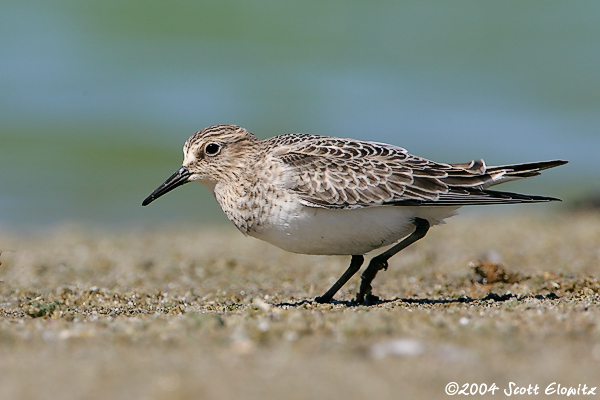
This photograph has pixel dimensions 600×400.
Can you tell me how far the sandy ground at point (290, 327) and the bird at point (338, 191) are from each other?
0.52m

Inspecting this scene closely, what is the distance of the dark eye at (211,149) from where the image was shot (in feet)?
20.1

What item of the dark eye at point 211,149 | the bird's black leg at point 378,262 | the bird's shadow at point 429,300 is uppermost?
the dark eye at point 211,149

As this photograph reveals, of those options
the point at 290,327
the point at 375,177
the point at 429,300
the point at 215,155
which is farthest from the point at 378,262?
the point at 290,327

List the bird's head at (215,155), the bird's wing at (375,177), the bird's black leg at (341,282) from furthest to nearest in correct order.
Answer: the bird's head at (215,155) → the bird's black leg at (341,282) → the bird's wing at (375,177)

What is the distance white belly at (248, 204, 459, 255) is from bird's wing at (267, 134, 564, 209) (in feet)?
0.27

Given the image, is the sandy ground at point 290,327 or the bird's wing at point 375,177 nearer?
the sandy ground at point 290,327

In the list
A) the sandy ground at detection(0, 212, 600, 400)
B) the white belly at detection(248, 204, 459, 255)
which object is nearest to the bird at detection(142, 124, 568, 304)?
the white belly at detection(248, 204, 459, 255)

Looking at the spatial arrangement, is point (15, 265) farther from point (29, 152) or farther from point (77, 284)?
point (29, 152)

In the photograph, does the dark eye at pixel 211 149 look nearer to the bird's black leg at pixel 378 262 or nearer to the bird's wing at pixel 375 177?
the bird's wing at pixel 375 177

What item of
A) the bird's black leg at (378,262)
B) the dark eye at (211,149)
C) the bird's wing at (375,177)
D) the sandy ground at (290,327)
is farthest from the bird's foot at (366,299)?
the dark eye at (211,149)

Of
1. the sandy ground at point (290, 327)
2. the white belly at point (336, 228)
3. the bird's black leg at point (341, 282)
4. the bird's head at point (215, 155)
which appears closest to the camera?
the sandy ground at point (290, 327)

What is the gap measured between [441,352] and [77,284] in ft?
13.9

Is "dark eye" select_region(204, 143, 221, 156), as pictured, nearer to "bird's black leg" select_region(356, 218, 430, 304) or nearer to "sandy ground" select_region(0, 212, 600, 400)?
"sandy ground" select_region(0, 212, 600, 400)

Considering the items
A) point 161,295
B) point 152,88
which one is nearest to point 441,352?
point 161,295
